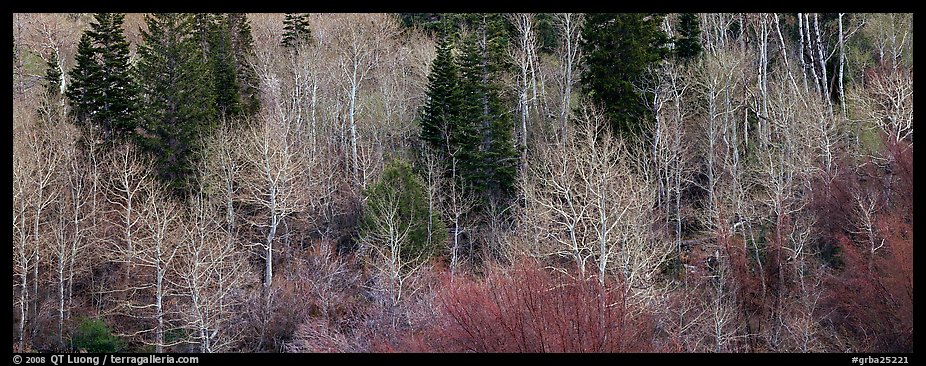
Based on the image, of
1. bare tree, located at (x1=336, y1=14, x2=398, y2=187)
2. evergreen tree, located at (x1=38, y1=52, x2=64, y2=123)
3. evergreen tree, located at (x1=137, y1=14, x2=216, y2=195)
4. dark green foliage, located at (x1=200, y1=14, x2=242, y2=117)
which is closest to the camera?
evergreen tree, located at (x1=38, y1=52, x2=64, y2=123)

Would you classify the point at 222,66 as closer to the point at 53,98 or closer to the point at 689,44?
the point at 53,98

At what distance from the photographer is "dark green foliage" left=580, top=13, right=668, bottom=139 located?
29453mm

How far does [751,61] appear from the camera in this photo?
32.6m

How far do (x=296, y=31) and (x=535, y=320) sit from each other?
3231 cm

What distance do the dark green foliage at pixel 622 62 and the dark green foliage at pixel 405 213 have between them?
924 cm

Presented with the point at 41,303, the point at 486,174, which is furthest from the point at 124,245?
the point at 486,174

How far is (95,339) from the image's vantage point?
2403 centimetres

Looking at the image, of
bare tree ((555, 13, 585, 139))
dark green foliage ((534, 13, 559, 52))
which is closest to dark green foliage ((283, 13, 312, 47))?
dark green foliage ((534, 13, 559, 52))

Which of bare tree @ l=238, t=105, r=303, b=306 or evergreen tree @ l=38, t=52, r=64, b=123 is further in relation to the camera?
evergreen tree @ l=38, t=52, r=64, b=123

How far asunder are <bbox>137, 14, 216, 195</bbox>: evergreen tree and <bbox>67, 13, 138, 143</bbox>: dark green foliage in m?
0.83

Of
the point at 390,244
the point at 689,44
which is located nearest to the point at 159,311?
the point at 390,244

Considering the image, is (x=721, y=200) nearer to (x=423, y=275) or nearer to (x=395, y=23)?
(x=423, y=275)

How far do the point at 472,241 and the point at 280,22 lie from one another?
23182 mm

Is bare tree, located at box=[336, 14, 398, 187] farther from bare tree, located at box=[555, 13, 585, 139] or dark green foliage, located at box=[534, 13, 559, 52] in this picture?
bare tree, located at box=[555, 13, 585, 139]
